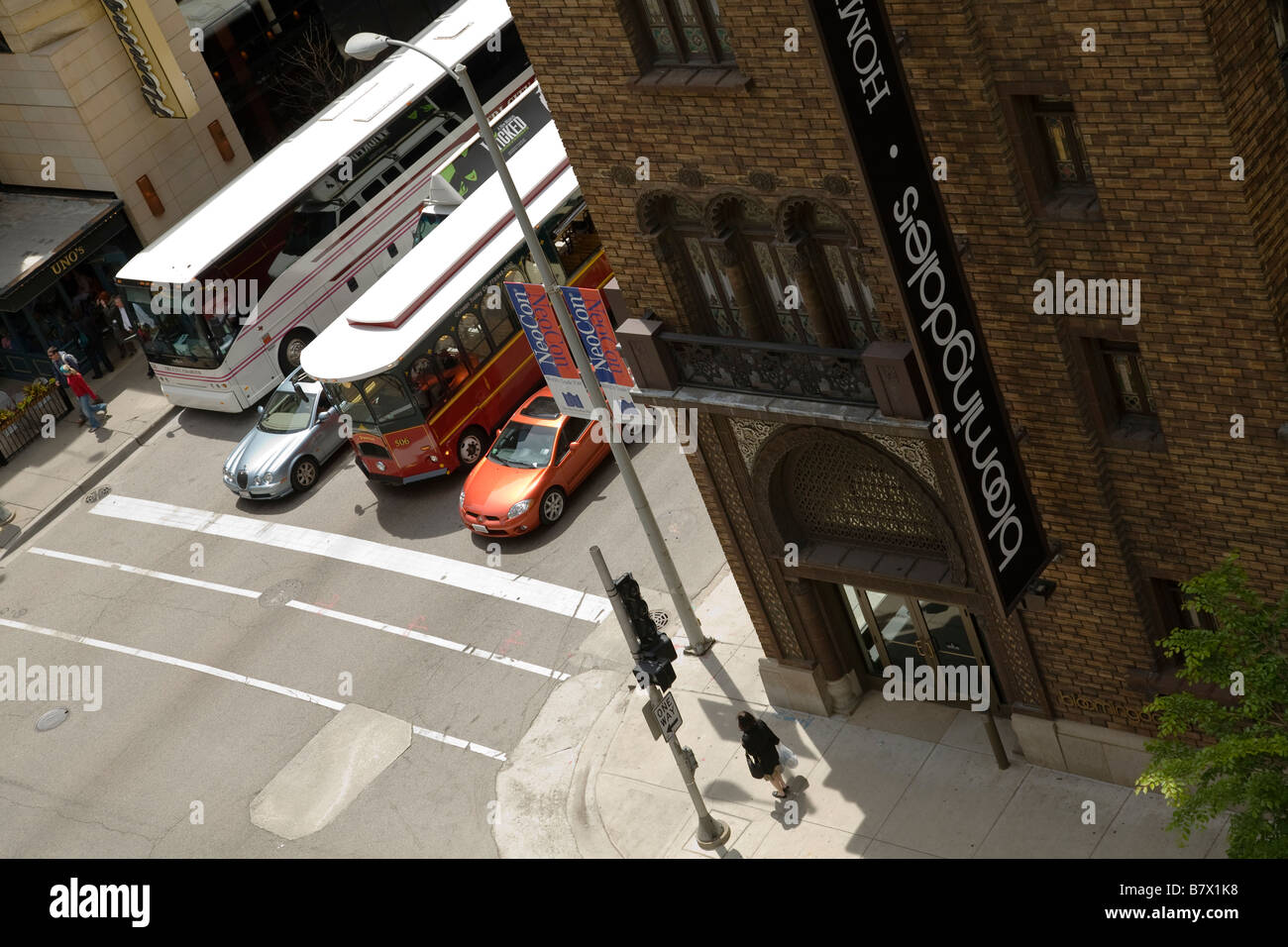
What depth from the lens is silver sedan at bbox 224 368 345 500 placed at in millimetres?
31469

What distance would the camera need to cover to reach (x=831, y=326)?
703 inches

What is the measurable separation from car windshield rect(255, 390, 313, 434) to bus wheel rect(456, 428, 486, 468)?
10.9 ft

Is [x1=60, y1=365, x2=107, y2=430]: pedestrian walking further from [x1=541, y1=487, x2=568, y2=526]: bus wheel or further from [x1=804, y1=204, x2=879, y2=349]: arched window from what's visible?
[x1=804, y1=204, x2=879, y2=349]: arched window

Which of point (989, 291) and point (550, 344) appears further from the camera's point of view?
point (550, 344)

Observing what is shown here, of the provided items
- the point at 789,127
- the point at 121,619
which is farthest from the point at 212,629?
the point at 789,127

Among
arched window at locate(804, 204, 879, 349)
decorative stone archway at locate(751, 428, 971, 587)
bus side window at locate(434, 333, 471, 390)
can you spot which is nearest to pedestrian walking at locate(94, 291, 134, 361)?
bus side window at locate(434, 333, 471, 390)

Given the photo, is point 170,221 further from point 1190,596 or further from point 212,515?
point 1190,596

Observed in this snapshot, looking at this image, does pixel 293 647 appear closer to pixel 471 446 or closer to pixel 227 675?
pixel 227 675

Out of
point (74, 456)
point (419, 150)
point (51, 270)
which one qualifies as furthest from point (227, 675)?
point (419, 150)

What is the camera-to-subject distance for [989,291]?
16.6 metres

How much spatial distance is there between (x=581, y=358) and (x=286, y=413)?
11.7m

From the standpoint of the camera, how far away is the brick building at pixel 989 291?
1437 centimetres

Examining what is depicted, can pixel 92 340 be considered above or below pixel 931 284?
below

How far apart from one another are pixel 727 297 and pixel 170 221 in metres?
24.6
